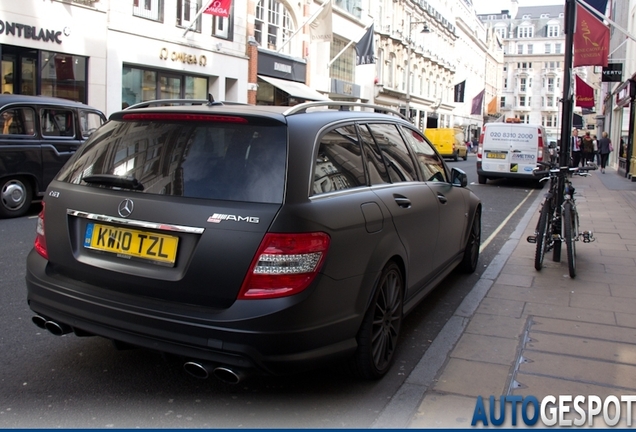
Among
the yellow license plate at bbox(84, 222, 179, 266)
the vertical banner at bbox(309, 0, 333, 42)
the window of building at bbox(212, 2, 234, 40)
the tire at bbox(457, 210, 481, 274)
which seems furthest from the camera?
the vertical banner at bbox(309, 0, 333, 42)

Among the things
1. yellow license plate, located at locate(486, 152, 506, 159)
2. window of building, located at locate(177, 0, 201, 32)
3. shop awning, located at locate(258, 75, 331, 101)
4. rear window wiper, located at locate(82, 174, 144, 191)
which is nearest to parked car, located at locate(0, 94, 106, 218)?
rear window wiper, located at locate(82, 174, 144, 191)

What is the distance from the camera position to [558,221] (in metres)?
7.29

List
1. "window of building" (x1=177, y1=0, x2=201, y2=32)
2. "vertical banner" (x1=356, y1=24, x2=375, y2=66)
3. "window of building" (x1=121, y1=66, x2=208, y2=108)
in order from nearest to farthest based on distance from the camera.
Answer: "window of building" (x1=121, y1=66, x2=208, y2=108), "window of building" (x1=177, y1=0, x2=201, y2=32), "vertical banner" (x1=356, y1=24, x2=375, y2=66)

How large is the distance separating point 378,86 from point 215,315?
141 feet

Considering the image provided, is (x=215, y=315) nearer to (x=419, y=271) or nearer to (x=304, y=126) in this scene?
(x=304, y=126)

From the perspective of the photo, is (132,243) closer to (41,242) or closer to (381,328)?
(41,242)

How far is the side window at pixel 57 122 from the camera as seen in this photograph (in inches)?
412

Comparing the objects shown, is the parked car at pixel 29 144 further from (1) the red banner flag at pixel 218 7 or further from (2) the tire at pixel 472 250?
(1) the red banner flag at pixel 218 7

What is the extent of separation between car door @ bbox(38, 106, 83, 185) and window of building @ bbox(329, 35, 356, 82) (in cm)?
2647

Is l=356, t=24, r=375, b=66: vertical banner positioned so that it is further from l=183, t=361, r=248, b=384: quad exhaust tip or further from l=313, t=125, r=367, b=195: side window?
l=183, t=361, r=248, b=384: quad exhaust tip

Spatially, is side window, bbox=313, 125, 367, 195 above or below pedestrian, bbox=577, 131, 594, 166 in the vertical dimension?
below

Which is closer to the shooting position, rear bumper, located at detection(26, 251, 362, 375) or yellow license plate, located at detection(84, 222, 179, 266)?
rear bumper, located at detection(26, 251, 362, 375)

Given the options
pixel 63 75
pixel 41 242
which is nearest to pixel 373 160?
pixel 41 242

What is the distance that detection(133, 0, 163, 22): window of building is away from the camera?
21281 mm
